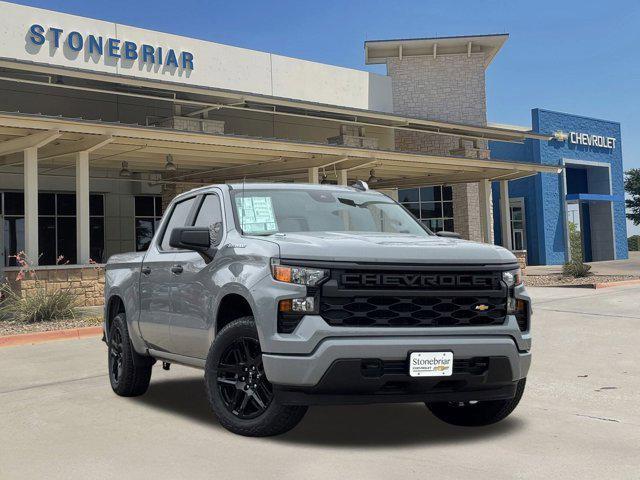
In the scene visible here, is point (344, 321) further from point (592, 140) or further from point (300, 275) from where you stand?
point (592, 140)

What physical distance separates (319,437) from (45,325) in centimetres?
999

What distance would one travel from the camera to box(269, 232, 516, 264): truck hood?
5.10 m

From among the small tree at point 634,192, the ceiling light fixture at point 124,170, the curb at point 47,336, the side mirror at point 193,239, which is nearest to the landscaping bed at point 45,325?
the curb at point 47,336

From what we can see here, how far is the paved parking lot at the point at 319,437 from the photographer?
478cm

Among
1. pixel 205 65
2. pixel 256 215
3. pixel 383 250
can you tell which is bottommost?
pixel 383 250

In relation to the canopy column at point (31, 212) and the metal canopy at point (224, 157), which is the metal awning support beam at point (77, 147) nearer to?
the metal canopy at point (224, 157)

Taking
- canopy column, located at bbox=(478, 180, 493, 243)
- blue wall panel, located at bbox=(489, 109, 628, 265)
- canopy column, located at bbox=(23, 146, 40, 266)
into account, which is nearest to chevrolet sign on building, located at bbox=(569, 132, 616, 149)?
blue wall panel, located at bbox=(489, 109, 628, 265)

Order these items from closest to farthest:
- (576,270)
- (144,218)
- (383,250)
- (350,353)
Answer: (350,353) → (383,250) → (576,270) → (144,218)

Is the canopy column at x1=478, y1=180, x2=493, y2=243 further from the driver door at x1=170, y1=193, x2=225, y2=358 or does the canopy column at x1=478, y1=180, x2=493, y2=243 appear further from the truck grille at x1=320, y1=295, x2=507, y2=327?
the truck grille at x1=320, y1=295, x2=507, y2=327

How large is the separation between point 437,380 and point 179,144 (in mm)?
15956

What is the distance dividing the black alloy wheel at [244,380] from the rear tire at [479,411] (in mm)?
1625

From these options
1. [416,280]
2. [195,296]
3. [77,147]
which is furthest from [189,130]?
[416,280]

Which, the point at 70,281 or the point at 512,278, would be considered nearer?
the point at 512,278

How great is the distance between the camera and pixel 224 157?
23.1 meters
